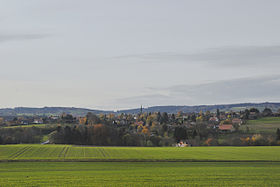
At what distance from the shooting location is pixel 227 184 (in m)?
26.9

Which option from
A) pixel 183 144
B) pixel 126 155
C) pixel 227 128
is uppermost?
pixel 227 128

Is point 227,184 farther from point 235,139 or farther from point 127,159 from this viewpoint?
point 235,139

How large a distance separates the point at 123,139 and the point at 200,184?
7913 cm

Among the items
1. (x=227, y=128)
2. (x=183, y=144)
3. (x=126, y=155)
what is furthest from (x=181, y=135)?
(x=126, y=155)

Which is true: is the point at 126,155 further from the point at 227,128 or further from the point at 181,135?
the point at 227,128

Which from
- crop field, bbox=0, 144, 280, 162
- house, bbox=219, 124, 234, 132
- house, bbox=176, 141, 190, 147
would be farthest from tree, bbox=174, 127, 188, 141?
crop field, bbox=0, 144, 280, 162

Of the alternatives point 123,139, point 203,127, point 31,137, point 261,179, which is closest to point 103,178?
point 261,179

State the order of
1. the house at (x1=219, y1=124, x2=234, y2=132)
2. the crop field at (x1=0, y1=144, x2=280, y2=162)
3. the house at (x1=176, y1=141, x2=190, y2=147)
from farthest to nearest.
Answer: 1. the house at (x1=219, y1=124, x2=234, y2=132)
2. the house at (x1=176, y1=141, x2=190, y2=147)
3. the crop field at (x1=0, y1=144, x2=280, y2=162)

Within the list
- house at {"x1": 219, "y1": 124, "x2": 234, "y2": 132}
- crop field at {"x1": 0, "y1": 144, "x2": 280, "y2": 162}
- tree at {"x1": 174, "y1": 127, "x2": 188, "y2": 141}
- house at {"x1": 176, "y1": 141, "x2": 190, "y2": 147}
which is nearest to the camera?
crop field at {"x1": 0, "y1": 144, "x2": 280, "y2": 162}

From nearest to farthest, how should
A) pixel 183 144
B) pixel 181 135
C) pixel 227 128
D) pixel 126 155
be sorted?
pixel 126 155
pixel 183 144
pixel 181 135
pixel 227 128

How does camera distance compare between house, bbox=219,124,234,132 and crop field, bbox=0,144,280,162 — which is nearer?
crop field, bbox=0,144,280,162

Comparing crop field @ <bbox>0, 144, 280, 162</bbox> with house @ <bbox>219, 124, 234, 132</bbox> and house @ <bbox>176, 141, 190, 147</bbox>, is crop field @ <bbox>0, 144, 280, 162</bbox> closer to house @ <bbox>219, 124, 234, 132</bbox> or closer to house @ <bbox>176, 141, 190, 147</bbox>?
house @ <bbox>176, 141, 190, 147</bbox>

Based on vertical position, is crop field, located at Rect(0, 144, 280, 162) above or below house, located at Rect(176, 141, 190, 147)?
above

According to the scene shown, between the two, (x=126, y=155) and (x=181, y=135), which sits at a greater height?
(x=126, y=155)
